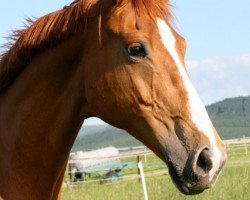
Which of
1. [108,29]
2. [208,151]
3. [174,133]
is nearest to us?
[208,151]

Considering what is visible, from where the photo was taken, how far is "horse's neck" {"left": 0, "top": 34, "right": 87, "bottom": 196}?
3551 mm

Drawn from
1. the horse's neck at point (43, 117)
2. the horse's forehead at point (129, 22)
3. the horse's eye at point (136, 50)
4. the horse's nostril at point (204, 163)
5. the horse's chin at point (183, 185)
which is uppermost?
the horse's forehead at point (129, 22)

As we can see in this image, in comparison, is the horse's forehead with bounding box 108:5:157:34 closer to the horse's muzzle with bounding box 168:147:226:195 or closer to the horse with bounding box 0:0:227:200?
the horse with bounding box 0:0:227:200

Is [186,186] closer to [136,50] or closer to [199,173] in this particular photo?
[199,173]

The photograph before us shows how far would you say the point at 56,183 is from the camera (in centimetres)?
365

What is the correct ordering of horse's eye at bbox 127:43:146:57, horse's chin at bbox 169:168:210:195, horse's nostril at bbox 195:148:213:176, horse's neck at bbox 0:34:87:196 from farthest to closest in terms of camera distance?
horse's neck at bbox 0:34:87:196
horse's eye at bbox 127:43:146:57
horse's chin at bbox 169:168:210:195
horse's nostril at bbox 195:148:213:176

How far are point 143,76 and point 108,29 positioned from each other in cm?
43

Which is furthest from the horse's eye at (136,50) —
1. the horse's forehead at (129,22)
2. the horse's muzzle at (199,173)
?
the horse's muzzle at (199,173)

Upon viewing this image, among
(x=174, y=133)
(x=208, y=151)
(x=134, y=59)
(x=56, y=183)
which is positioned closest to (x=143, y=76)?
(x=134, y=59)

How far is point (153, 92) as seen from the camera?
3.37 meters

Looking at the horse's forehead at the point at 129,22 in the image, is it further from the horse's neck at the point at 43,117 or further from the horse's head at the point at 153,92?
the horse's neck at the point at 43,117

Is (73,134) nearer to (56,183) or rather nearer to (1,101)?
(56,183)

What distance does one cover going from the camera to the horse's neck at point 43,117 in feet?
11.6

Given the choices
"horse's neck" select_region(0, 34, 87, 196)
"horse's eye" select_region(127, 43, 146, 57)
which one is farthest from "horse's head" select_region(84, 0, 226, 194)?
"horse's neck" select_region(0, 34, 87, 196)
